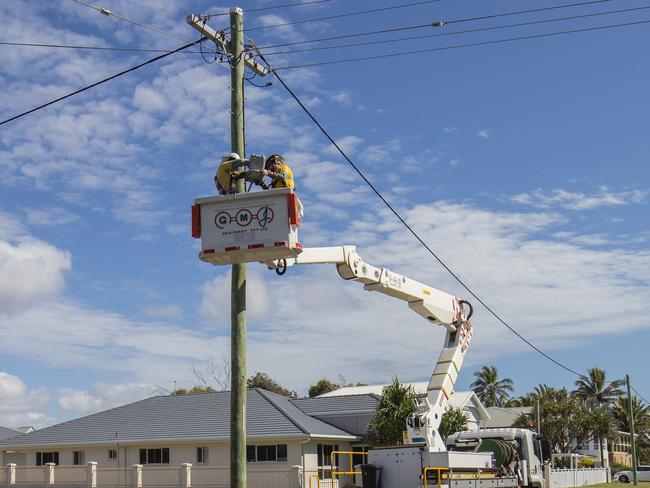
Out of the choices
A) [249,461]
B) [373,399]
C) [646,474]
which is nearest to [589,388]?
[646,474]

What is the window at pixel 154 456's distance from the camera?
135 ft

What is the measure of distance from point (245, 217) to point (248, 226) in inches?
6.0

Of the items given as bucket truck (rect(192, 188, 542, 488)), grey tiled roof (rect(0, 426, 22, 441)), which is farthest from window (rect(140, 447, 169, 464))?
grey tiled roof (rect(0, 426, 22, 441))

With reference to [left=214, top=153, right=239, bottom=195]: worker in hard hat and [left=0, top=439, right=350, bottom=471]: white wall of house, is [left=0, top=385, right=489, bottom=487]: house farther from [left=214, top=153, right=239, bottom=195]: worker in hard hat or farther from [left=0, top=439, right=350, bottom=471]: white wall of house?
[left=214, top=153, right=239, bottom=195]: worker in hard hat

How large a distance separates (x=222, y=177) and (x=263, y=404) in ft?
101

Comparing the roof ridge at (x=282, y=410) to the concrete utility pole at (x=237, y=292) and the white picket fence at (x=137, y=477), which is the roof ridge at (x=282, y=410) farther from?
the concrete utility pole at (x=237, y=292)

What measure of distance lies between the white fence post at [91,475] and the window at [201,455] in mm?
4639

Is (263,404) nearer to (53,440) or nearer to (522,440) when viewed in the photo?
(53,440)

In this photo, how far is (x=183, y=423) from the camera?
140 ft

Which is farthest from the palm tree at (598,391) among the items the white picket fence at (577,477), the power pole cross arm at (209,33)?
the power pole cross arm at (209,33)

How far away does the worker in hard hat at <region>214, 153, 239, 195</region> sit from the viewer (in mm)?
13648

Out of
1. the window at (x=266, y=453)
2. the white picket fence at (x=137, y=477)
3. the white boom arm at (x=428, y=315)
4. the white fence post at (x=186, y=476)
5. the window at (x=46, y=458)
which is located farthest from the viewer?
the window at (x=46, y=458)

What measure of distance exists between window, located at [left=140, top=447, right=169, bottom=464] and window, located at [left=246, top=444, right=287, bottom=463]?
448cm

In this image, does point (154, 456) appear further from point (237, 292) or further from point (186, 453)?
point (237, 292)
